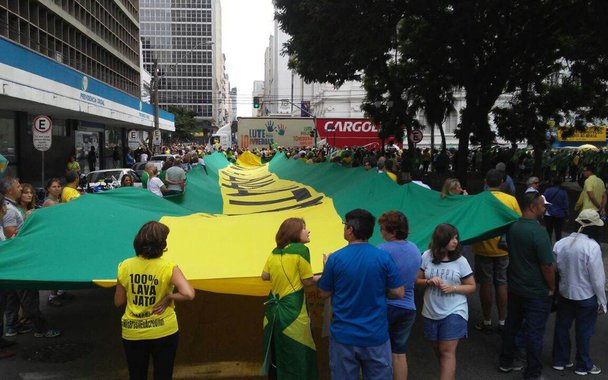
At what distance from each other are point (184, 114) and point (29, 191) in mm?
87273

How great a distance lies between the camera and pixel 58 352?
6.14m

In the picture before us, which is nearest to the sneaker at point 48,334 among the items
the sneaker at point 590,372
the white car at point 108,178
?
the sneaker at point 590,372

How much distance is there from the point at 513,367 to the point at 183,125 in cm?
8661

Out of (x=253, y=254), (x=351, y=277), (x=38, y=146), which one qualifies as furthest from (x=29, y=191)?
(x=38, y=146)

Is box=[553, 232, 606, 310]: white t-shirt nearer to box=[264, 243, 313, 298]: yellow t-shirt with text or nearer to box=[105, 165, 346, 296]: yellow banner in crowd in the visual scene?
box=[105, 165, 346, 296]: yellow banner in crowd

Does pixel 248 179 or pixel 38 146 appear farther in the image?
pixel 248 179

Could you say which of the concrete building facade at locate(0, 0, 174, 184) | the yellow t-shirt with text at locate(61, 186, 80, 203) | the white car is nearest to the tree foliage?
the white car

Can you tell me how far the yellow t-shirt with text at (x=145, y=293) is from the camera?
381cm

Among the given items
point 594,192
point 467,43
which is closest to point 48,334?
point 594,192

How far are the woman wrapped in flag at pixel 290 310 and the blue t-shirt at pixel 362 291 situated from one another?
409 millimetres

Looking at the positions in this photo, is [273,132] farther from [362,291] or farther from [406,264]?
[362,291]

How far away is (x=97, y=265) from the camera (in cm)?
505

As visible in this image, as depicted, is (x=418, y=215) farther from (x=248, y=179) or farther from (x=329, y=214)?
(x=248, y=179)

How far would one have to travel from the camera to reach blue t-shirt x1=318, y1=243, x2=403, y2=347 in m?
3.81
